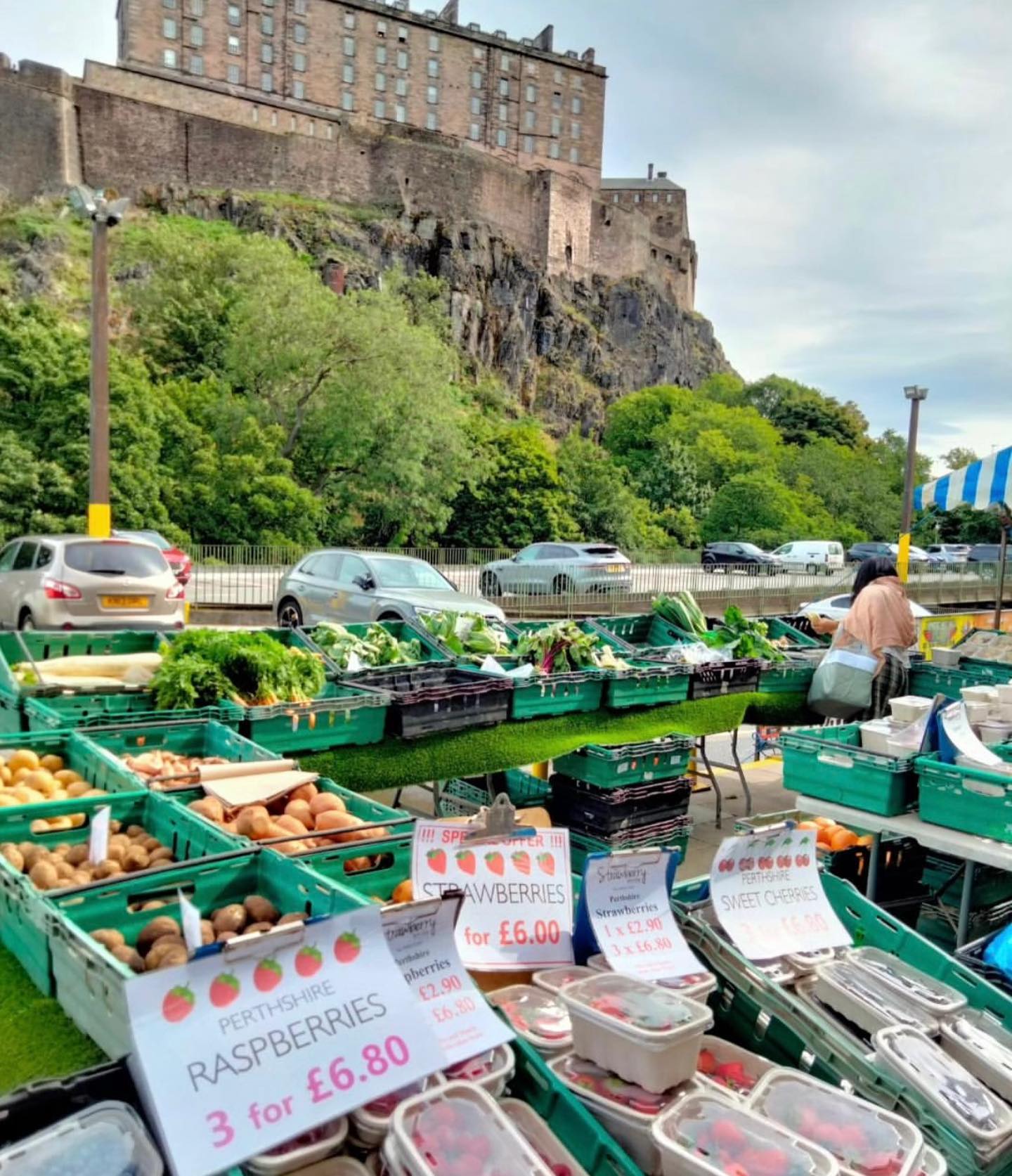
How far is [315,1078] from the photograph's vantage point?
1.72 metres

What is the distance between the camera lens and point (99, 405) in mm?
12312

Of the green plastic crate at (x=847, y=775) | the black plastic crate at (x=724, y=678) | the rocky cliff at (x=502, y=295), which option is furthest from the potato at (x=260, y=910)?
the rocky cliff at (x=502, y=295)

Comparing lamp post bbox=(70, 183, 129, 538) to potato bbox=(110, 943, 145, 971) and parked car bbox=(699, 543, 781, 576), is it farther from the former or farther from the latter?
parked car bbox=(699, 543, 781, 576)

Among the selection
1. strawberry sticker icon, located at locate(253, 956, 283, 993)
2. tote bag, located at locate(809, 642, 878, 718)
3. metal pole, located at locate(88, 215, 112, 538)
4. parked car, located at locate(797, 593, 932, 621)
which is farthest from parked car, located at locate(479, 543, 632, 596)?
strawberry sticker icon, located at locate(253, 956, 283, 993)

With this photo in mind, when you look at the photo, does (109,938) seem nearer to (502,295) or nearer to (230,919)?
(230,919)

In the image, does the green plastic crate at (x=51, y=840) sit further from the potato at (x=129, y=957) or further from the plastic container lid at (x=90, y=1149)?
the plastic container lid at (x=90, y=1149)

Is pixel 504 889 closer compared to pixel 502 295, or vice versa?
pixel 504 889

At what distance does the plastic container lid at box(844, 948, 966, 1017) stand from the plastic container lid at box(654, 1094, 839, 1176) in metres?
0.83

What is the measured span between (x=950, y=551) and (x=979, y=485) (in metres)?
35.2

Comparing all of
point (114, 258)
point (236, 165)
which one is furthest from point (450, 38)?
point (114, 258)

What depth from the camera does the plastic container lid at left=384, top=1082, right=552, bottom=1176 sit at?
1694 millimetres

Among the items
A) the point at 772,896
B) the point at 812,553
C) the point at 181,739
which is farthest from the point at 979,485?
the point at 812,553

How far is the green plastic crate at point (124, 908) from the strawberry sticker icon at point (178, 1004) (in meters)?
0.15

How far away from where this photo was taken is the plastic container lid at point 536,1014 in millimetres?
2211
